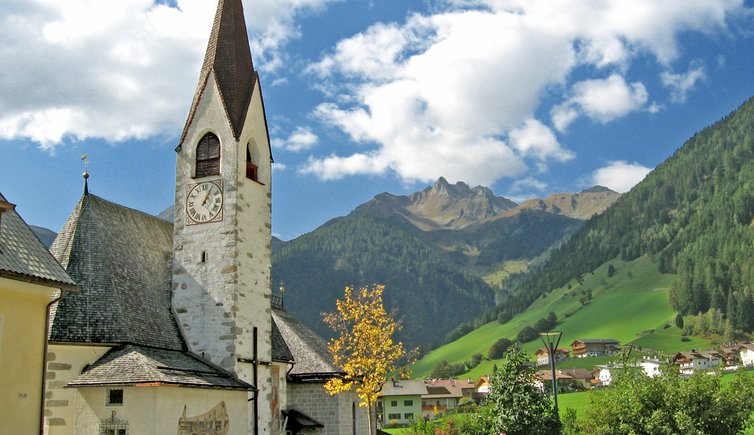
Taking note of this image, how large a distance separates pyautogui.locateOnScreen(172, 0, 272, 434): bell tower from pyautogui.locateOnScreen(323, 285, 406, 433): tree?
3.68 m

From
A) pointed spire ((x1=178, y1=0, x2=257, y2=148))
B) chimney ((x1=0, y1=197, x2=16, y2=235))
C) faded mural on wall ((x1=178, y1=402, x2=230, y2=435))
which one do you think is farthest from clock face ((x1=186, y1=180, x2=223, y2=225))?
chimney ((x1=0, y1=197, x2=16, y2=235))

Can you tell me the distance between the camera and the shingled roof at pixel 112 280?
30.9 m

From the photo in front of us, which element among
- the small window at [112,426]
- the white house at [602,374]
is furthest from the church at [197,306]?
the white house at [602,374]

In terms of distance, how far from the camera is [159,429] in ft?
91.0

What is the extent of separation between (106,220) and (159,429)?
11.1 metres

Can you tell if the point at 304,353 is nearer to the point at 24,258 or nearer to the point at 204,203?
the point at 204,203

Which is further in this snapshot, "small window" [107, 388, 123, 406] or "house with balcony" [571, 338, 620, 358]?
"house with balcony" [571, 338, 620, 358]

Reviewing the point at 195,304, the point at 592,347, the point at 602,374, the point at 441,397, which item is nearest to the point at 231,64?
the point at 195,304

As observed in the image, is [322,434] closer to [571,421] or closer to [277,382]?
[277,382]

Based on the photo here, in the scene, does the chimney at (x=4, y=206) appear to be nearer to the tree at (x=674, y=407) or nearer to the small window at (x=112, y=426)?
the small window at (x=112, y=426)

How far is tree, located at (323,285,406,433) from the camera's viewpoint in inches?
1458

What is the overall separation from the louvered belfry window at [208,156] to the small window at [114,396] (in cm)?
1202

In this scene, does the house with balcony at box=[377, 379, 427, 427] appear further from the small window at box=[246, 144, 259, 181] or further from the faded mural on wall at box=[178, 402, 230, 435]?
the faded mural on wall at box=[178, 402, 230, 435]

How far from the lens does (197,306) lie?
117ft
